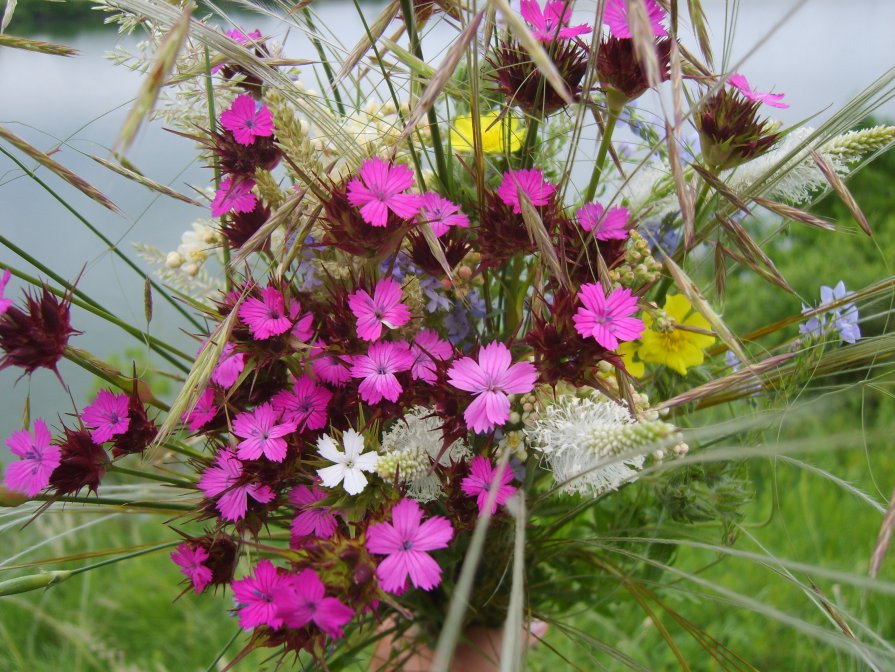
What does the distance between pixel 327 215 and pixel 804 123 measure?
0.93 ft

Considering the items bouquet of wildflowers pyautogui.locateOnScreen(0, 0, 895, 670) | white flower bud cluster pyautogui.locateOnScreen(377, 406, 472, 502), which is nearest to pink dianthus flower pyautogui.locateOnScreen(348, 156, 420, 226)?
bouquet of wildflowers pyautogui.locateOnScreen(0, 0, 895, 670)

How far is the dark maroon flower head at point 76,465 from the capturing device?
380 millimetres

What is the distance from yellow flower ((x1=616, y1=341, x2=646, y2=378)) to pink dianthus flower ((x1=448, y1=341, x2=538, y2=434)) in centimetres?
11

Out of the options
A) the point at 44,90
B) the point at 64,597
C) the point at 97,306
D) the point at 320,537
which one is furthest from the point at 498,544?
the point at 64,597

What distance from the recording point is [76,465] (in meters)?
0.38

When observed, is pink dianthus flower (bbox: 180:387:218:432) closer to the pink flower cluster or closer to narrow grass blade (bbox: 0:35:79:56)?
the pink flower cluster

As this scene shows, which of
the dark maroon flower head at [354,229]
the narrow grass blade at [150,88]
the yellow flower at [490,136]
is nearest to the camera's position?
the narrow grass blade at [150,88]

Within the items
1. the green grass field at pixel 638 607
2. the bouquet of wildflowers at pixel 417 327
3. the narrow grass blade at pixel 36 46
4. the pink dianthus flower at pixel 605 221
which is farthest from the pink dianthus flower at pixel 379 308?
the green grass field at pixel 638 607

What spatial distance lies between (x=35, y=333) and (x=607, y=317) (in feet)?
0.89

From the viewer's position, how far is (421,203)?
366mm

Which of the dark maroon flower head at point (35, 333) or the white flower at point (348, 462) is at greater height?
the dark maroon flower head at point (35, 333)

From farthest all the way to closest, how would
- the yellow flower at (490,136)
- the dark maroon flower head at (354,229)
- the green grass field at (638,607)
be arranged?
the green grass field at (638,607), the yellow flower at (490,136), the dark maroon flower head at (354,229)

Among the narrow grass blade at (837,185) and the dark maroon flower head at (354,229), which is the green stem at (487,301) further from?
the narrow grass blade at (837,185)

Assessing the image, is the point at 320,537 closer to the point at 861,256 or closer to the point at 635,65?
the point at 635,65
